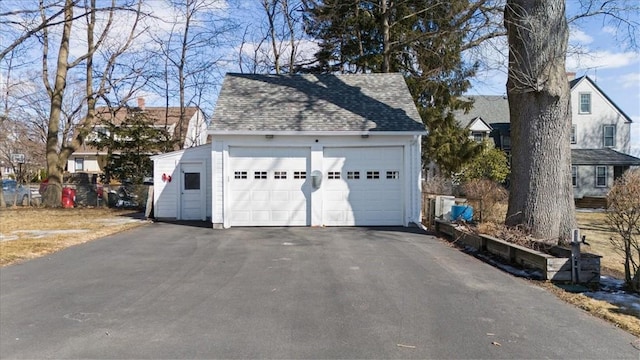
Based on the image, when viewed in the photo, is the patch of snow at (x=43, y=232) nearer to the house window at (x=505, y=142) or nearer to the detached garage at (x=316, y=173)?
the detached garage at (x=316, y=173)

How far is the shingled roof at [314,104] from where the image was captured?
14883mm

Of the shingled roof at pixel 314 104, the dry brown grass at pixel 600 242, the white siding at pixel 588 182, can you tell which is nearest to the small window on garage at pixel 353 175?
the shingled roof at pixel 314 104

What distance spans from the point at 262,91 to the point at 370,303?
12.5m

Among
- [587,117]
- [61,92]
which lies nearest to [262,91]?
[61,92]

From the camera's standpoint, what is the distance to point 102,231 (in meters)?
14.0

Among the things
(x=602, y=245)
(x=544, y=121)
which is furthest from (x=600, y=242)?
(x=544, y=121)

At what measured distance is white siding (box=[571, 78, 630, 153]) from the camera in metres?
35.4

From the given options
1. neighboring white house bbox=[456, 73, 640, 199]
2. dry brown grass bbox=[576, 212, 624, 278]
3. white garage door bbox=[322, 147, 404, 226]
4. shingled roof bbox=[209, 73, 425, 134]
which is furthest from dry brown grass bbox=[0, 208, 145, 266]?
neighboring white house bbox=[456, 73, 640, 199]

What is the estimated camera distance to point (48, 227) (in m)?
15.0

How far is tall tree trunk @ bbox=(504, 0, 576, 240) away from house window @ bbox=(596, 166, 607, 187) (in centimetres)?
2606

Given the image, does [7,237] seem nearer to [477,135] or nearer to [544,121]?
[544,121]

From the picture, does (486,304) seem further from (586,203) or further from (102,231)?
(586,203)

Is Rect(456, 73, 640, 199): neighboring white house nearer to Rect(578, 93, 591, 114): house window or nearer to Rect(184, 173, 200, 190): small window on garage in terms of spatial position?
Rect(578, 93, 591, 114): house window

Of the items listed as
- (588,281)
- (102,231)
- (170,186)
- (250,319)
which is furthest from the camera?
(170,186)
